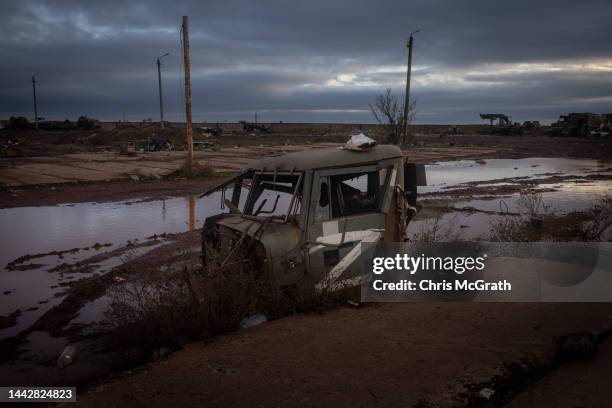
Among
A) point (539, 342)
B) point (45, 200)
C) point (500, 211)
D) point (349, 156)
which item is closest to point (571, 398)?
point (539, 342)

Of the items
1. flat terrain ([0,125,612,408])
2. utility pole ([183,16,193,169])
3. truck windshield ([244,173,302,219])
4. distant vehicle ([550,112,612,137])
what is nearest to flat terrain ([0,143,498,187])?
utility pole ([183,16,193,169])

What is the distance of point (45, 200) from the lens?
14703 mm

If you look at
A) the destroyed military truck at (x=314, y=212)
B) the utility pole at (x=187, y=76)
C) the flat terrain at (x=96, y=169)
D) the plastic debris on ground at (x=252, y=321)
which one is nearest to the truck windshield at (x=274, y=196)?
the destroyed military truck at (x=314, y=212)

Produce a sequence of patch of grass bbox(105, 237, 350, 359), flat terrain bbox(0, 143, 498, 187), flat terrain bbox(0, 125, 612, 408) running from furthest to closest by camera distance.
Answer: flat terrain bbox(0, 143, 498, 187) < patch of grass bbox(105, 237, 350, 359) < flat terrain bbox(0, 125, 612, 408)

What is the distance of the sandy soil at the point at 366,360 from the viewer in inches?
144

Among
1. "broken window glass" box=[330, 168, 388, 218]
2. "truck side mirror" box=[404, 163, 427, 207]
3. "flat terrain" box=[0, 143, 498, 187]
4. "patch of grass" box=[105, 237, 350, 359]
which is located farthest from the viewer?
"flat terrain" box=[0, 143, 498, 187]

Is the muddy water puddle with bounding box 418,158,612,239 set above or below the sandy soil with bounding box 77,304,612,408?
above

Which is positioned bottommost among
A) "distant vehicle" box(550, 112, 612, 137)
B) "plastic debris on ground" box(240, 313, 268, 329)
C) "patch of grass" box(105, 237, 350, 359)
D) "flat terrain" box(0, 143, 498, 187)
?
"plastic debris on ground" box(240, 313, 268, 329)

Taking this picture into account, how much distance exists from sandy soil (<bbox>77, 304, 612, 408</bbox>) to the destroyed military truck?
0.69 m

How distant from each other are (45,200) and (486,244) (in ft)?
42.6

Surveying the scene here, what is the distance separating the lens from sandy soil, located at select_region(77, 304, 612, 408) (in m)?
3.66

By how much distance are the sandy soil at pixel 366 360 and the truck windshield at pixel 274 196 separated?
1.28 meters

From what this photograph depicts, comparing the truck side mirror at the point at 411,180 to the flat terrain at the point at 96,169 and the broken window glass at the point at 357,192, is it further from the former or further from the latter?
the flat terrain at the point at 96,169

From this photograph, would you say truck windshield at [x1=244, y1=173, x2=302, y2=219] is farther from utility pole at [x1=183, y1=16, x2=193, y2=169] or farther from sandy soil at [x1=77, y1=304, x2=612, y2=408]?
utility pole at [x1=183, y1=16, x2=193, y2=169]
